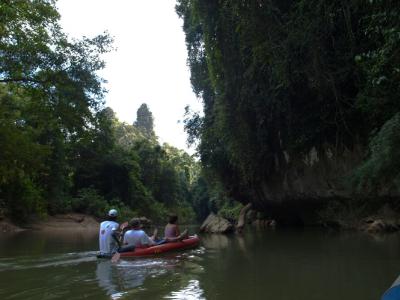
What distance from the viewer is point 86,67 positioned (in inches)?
581

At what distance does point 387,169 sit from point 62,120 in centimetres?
1051

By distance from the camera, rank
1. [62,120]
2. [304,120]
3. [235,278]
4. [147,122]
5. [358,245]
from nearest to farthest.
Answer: [235,278] < [358,245] < [62,120] < [304,120] < [147,122]

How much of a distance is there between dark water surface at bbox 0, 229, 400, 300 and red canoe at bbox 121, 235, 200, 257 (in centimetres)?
24

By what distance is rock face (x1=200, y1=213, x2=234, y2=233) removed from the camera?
72.5ft

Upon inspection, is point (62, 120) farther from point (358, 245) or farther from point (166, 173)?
point (166, 173)

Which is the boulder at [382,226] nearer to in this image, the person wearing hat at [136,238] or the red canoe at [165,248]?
the red canoe at [165,248]

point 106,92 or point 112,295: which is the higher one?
point 106,92

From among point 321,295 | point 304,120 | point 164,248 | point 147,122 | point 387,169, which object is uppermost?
point 147,122

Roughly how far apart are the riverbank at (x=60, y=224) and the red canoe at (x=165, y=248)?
1656cm

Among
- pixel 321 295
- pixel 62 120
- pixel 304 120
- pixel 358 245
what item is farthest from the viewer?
pixel 304 120

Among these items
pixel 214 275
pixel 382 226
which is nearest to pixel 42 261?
pixel 214 275

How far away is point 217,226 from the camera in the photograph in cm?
2253

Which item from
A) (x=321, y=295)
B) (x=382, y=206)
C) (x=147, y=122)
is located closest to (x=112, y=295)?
(x=321, y=295)

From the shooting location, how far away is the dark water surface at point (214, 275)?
5.94m
